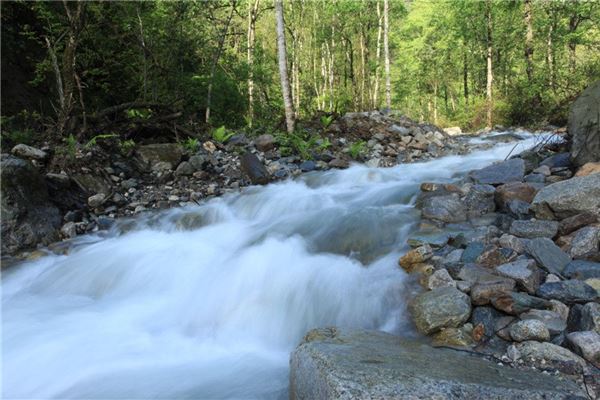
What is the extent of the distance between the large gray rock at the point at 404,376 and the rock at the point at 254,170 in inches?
241

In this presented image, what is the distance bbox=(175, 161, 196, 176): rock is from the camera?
8898mm

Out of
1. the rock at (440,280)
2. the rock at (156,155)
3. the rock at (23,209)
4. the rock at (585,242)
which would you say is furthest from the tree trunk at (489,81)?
the rock at (23,209)

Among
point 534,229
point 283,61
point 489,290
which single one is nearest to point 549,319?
point 489,290

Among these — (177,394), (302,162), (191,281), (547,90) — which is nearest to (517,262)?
(177,394)

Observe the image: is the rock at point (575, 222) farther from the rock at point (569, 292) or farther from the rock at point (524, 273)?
the rock at point (569, 292)

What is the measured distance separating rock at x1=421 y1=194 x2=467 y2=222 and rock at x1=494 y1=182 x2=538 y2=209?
0.48m

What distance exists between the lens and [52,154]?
802 centimetres

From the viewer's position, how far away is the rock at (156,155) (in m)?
8.99

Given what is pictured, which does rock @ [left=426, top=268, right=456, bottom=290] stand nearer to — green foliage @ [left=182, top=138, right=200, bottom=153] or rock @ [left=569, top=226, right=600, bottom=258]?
rock @ [left=569, top=226, right=600, bottom=258]

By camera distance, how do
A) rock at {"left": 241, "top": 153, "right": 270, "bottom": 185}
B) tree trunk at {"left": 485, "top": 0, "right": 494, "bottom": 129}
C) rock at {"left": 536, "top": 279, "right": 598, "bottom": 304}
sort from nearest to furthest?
rock at {"left": 536, "top": 279, "right": 598, "bottom": 304}, rock at {"left": 241, "top": 153, "right": 270, "bottom": 185}, tree trunk at {"left": 485, "top": 0, "right": 494, "bottom": 129}

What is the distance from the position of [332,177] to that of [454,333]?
5.87 metres

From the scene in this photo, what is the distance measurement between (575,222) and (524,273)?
1.21 meters

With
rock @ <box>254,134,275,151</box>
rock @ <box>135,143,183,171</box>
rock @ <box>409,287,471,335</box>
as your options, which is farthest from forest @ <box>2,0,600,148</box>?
rock @ <box>409,287,471,335</box>

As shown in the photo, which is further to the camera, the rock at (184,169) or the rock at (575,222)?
the rock at (184,169)
